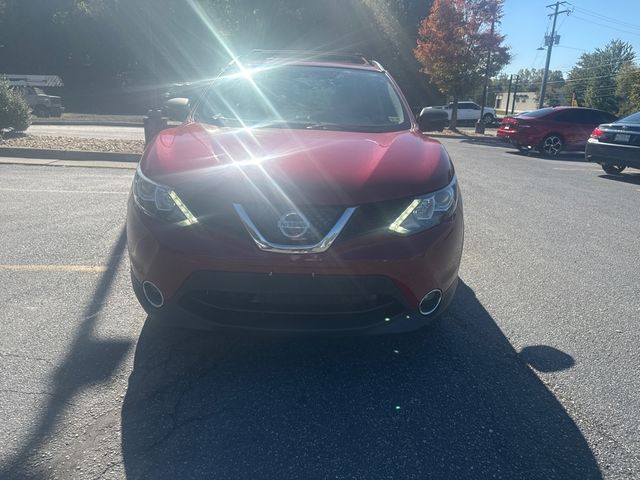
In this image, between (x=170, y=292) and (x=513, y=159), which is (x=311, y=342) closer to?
(x=170, y=292)

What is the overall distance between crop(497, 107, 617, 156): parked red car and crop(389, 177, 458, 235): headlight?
→ 13845 mm

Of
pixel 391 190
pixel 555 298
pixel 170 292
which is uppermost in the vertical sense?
pixel 391 190

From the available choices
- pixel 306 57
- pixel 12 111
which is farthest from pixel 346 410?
pixel 12 111

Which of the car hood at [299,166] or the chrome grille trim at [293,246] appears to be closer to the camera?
the chrome grille trim at [293,246]

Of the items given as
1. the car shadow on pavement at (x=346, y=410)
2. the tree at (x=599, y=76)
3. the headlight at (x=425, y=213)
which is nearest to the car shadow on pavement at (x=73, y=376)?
the car shadow on pavement at (x=346, y=410)

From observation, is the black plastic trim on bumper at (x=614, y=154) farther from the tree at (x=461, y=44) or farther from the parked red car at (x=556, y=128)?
the tree at (x=461, y=44)

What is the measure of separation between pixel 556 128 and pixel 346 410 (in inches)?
583

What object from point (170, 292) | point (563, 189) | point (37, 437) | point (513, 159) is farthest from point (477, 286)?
point (513, 159)

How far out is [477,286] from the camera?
167 inches

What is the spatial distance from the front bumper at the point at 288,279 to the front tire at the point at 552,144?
14.2 metres

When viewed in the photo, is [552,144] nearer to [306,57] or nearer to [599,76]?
[306,57]

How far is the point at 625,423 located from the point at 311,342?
1.68 m

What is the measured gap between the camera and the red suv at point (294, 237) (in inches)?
97.4

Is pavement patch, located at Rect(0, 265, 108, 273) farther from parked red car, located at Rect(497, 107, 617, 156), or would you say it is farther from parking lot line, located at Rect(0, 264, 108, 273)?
parked red car, located at Rect(497, 107, 617, 156)
